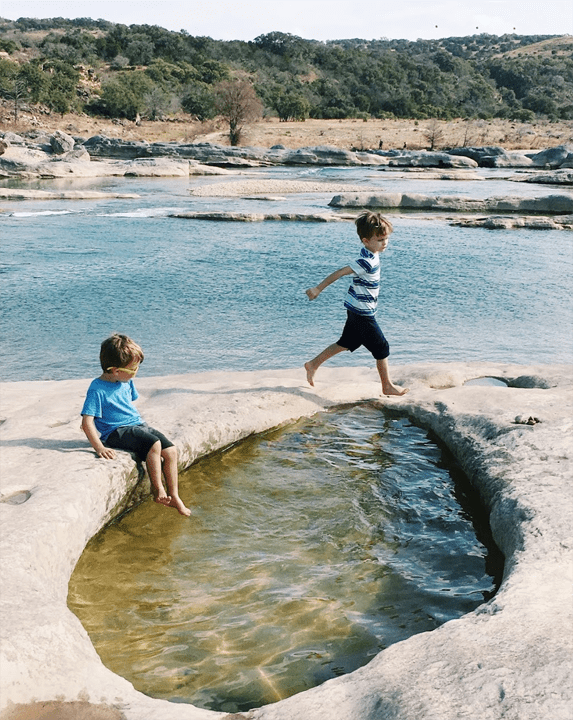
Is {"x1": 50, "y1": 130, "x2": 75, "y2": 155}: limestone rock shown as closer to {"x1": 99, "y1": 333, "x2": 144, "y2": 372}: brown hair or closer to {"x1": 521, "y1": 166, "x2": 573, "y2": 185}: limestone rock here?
{"x1": 521, "y1": 166, "x2": 573, "y2": 185}: limestone rock

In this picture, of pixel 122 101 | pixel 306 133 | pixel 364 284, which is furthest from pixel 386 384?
pixel 122 101

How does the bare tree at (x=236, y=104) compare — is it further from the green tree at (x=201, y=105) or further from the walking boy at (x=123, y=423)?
the walking boy at (x=123, y=423)

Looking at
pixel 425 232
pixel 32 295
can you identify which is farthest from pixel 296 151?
pixel 32 295

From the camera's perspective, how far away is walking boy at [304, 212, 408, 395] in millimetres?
A: 6000

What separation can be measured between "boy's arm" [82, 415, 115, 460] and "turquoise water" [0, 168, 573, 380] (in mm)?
3758

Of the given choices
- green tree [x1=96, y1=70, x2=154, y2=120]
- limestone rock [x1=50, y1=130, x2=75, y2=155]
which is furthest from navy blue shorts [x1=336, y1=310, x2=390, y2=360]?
green tree [x1=96, y1=70, x2=154, y2=120]

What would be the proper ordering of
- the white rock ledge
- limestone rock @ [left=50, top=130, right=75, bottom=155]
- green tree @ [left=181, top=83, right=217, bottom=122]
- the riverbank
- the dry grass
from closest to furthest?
the white rock ledge < limestone rock @ [left=50, top=130, right=75, bottom=155] < the riverbank < the dry grass < green tree @ [left=181, top=83, right=217, bottom=122]

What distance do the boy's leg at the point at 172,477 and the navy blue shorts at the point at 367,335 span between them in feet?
6.95

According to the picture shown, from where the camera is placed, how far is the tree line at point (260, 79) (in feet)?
185

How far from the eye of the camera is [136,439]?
461 cm

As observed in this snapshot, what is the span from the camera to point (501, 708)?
2539 millimetres

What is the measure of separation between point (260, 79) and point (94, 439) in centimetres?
7760

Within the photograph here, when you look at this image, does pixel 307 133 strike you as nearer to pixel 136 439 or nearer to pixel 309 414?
pixel 309 414

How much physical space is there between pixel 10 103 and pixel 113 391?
5617 centimetres
